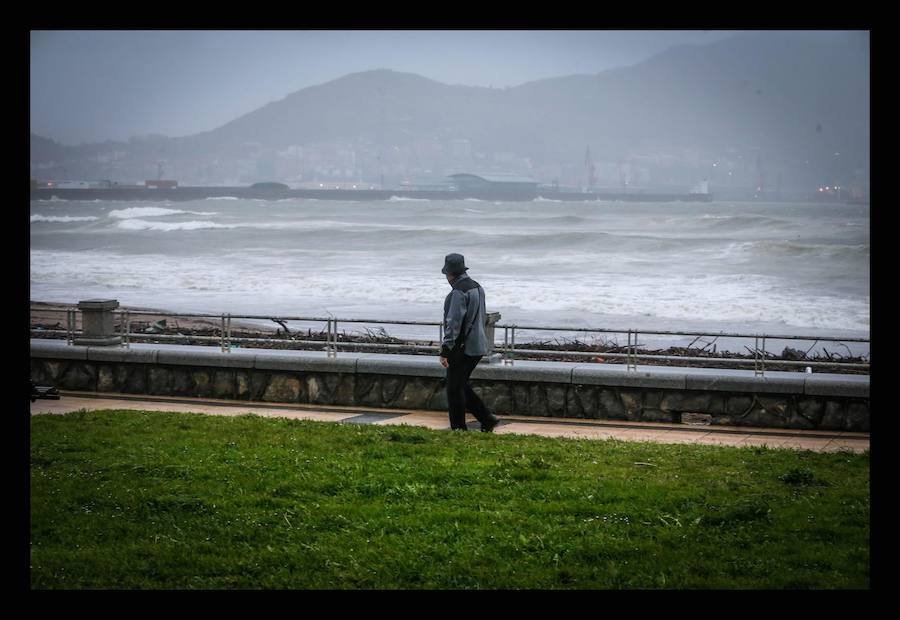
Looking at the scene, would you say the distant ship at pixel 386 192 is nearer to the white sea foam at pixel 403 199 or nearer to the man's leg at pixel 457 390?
the white sea foam at pixel 403 199

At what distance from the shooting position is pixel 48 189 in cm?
14662

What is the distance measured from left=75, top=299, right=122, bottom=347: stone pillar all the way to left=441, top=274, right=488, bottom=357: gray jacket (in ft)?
19.1

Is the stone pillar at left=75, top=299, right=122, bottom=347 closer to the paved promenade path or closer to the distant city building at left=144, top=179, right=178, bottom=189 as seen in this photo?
the paved promenade path

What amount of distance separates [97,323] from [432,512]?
8.61 metres

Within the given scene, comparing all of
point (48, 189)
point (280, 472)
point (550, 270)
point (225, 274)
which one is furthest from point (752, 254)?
point (48, 189)

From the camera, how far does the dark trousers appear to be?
34.0ft

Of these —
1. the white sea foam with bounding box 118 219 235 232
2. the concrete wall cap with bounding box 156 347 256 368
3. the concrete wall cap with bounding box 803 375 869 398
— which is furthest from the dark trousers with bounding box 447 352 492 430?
the white sea foam with bounding box 118 219 235 232

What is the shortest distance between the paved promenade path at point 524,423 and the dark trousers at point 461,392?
0.24m

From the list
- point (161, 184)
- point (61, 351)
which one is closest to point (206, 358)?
point (61, 351)

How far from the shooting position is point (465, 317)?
1023 centimetres

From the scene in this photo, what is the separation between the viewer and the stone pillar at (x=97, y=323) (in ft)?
46.5

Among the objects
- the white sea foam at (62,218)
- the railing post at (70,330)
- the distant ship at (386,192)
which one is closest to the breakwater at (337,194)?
the distant ship at (386,192)

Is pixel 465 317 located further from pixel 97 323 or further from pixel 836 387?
pixel 97 323

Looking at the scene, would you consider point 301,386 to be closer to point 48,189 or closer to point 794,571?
point 794,571
